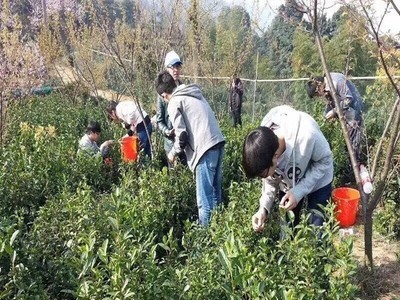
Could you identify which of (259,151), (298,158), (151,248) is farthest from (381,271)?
(151,248)

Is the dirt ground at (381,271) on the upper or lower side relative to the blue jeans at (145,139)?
lower

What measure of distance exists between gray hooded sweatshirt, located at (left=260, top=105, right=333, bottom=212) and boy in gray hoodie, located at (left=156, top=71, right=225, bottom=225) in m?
1.05

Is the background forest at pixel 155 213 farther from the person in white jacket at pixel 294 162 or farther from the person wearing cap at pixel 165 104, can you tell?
the person wearing cap at pixel 165 104

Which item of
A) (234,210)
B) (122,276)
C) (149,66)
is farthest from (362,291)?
(149,66)

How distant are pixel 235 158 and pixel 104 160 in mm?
1439

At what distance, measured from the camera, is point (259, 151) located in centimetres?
222

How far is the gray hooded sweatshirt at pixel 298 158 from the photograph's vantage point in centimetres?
253

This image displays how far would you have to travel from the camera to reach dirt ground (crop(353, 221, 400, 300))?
3146 mm

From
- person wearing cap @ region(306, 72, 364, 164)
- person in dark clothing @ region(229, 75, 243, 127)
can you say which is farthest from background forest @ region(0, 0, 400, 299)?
person in dark clothing @ region(229, 75, 243, 127)

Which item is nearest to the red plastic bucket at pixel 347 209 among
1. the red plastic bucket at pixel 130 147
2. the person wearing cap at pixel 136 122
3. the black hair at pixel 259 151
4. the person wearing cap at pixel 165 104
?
the person wearing cap at pixel 165 104

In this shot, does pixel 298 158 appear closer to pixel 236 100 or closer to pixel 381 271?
pixel 381 271

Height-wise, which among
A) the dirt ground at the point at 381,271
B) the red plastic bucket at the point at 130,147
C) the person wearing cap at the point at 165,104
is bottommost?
the dirt ground at the point at 381,271

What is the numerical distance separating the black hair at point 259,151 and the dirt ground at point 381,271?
3.70 feet

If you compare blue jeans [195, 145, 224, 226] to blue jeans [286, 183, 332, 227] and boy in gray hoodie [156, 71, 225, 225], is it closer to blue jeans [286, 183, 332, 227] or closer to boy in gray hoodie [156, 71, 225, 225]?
boy in gray hoodie [156, 71, 225, 225]
